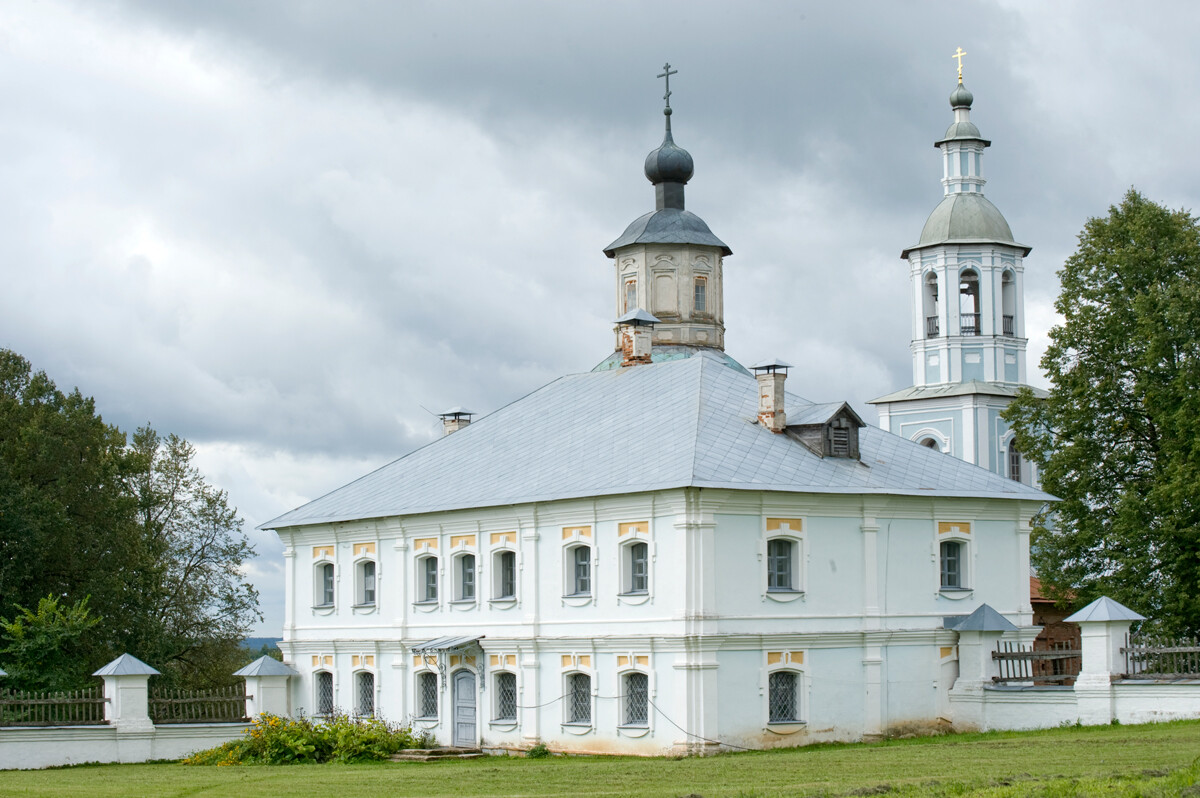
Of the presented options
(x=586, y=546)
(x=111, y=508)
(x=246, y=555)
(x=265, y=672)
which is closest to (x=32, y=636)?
(x=265, y=672)

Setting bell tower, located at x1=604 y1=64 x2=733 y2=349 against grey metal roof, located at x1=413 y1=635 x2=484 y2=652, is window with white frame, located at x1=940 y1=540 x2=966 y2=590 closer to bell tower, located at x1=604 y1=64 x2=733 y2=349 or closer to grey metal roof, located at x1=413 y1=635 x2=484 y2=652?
grey metal roof, located at x1=413 y1=635 x2=484 y2=652

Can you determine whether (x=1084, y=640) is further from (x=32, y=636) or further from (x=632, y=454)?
(x=32, y=636)

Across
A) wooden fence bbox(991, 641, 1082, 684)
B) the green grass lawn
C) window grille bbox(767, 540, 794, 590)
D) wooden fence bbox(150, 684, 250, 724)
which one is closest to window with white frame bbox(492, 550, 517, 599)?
the green grass lawn

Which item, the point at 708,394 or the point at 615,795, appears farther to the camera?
the point at 708,394

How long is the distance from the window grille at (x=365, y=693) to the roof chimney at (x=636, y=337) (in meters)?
8.95

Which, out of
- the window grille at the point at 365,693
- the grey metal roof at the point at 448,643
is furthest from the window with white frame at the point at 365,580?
the grey metal roof at the point at 448,643

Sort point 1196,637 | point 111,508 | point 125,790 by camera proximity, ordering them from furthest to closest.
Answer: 1. point 111,508
2. point 1196,637
3. point 125,790

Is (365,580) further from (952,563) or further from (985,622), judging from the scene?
(985,622)

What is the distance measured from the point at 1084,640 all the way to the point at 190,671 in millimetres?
33665

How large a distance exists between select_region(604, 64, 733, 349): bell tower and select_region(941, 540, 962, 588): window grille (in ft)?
40.8

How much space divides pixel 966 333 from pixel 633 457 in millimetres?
23459

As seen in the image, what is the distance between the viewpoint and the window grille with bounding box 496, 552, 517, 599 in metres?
33.7

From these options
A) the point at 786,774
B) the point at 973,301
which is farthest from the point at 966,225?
the point at 786,774

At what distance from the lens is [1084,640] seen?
29078 mm
